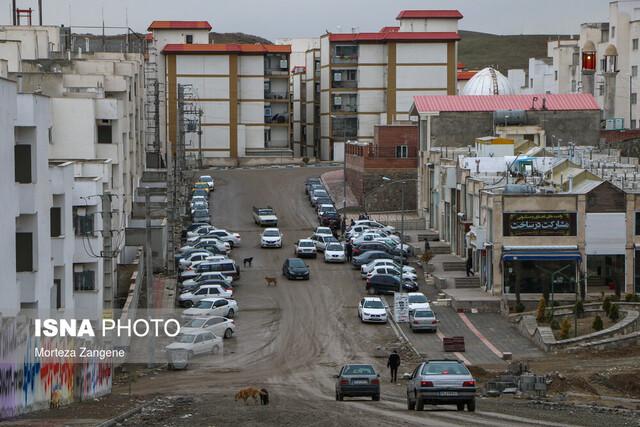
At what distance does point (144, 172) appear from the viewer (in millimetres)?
100812

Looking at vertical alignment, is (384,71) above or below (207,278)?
above

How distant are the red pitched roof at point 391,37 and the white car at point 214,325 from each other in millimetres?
74619

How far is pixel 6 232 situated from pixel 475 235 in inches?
1582

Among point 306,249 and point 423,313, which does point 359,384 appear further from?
point 306,249

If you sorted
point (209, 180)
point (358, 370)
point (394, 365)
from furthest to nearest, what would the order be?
1. point (209, 180)
2. point (394, 365)
3. point (358, 370)

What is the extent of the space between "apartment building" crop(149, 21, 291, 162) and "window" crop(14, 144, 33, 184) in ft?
303

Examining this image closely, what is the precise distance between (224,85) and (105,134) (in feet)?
206

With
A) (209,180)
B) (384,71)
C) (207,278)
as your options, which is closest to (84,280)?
(207,278)

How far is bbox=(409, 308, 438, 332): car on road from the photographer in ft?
198

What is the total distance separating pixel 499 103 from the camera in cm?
10119

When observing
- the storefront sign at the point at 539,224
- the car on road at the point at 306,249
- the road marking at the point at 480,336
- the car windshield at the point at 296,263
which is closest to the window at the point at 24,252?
the road marking at the point at 480,336

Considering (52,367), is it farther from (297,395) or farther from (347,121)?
(347,121)

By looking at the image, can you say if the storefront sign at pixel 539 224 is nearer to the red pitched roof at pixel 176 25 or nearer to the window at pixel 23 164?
the window at pixel 23 164

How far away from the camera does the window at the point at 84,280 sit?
52469mm
